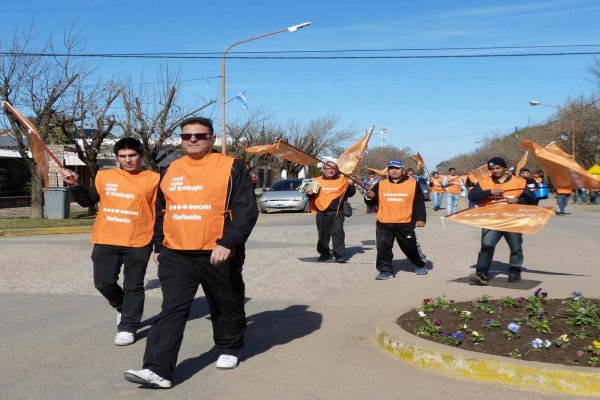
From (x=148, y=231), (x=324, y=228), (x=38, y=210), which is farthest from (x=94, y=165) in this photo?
(x=148, y=231)

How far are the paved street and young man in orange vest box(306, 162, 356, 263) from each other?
0.31 meters

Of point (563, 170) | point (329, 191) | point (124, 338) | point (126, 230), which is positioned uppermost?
point (563, 170)

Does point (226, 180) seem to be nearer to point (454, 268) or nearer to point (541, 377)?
point (541, 377)

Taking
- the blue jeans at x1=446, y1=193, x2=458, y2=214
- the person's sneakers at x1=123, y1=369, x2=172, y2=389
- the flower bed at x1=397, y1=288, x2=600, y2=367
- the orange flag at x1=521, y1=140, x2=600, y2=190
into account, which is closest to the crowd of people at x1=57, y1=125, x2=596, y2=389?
the person's sneakers at x1=123, y1=369, x2=172, y2=389

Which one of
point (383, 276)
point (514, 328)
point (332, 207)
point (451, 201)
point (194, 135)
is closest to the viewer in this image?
point (194, 135)

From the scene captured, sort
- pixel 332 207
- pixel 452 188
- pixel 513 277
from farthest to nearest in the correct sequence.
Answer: pixel 452 188
pixel 332 207
pixel 513 277

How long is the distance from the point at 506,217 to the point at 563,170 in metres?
1.90

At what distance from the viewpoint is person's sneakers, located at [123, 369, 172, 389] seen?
4.74 meters

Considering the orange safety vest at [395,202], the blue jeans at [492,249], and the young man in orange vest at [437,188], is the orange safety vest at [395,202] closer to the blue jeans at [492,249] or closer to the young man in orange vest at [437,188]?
the blue jeans at [492,249]

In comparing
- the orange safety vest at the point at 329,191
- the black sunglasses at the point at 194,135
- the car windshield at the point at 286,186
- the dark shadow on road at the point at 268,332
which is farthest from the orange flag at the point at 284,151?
the car windshield at the point at 286,186

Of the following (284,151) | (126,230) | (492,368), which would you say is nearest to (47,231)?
(284,151)

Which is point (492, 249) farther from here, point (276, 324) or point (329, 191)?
point (276, 324)

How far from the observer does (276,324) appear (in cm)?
697

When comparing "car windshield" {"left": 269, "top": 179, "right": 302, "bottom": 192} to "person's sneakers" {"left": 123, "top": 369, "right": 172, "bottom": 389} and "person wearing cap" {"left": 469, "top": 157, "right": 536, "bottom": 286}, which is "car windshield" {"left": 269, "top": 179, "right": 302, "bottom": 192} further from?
"person's sneakers" {"left": 123, "top": 369, "right": 172, "bottom": 389}
